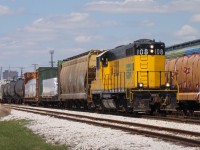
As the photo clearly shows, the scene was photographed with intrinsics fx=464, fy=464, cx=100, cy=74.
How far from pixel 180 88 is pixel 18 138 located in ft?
43.1

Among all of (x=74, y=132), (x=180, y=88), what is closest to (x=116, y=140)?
(x=74, y=132)

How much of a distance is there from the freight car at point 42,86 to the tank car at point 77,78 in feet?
7.61

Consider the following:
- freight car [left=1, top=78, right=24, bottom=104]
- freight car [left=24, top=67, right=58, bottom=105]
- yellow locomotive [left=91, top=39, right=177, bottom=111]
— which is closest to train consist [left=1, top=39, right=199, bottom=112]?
yellow locomotive [left=91, top=39, right=177, bottom=111]

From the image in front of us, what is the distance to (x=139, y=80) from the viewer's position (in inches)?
970

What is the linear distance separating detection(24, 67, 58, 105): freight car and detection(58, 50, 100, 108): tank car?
7.61 feet

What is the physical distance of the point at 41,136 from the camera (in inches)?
648

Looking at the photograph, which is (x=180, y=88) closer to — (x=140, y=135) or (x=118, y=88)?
(x=118, y=88)

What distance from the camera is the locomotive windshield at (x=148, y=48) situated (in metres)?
24.7

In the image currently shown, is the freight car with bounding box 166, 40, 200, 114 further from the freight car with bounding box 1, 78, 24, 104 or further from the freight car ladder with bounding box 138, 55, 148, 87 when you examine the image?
the freight car with bounding box 1, 78, 24, 104

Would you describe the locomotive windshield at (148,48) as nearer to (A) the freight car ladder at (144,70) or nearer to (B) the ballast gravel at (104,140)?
(A) the freight car ladder at (144,70)

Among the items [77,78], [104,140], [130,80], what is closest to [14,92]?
[77,78]

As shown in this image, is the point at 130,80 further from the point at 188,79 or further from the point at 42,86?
the point at 42,86

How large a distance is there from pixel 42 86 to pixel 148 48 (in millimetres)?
26260

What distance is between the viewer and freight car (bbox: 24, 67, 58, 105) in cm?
4411
